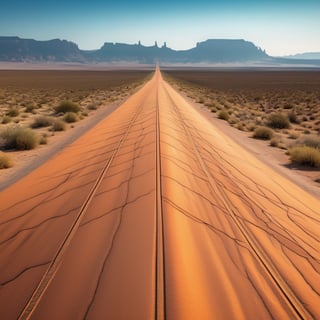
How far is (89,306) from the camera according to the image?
139 inches

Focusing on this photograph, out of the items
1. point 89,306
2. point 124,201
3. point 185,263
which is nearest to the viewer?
point 89,306

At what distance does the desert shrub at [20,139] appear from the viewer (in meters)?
13.4

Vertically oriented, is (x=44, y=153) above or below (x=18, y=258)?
below

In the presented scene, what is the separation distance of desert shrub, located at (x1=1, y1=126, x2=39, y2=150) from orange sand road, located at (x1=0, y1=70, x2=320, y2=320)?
15.8ft

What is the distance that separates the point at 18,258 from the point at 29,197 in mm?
2822

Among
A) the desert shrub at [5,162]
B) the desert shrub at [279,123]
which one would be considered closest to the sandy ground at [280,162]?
the desert shrub at [279,123]

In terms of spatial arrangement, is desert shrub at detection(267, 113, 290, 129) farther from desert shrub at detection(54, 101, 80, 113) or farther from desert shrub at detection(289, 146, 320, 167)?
desert shrub at detection(54, 101, 80, 113)

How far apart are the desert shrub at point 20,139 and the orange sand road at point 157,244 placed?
15.8 feet

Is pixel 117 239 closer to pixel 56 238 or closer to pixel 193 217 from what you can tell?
pixel 56 238

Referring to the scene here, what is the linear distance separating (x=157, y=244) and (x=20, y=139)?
10.6 metres

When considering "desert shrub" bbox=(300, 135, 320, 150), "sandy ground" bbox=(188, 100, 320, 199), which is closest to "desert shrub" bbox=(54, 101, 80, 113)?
"sandy ground" bbox=(188, 100, 320, 199)

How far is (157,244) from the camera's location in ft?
15.5

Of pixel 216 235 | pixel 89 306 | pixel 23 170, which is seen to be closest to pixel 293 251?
pixel 216 235

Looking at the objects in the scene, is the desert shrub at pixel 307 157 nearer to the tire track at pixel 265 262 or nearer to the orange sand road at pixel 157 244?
the orange sand road at pixel 157 244
